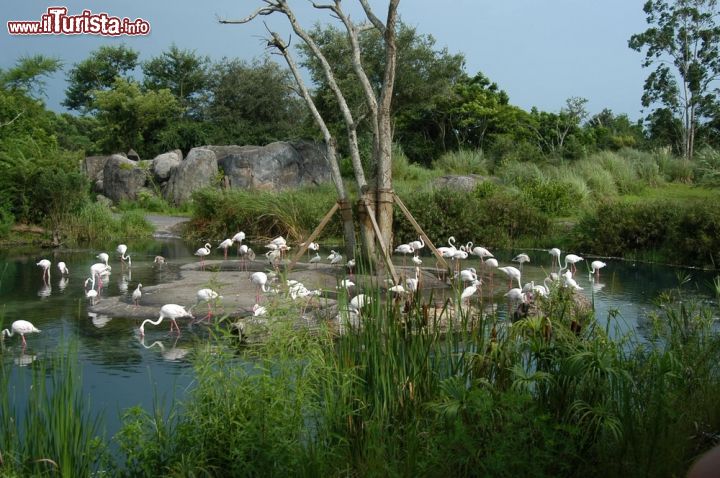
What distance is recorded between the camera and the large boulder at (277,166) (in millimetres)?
26609

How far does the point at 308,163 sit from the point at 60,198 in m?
10.9

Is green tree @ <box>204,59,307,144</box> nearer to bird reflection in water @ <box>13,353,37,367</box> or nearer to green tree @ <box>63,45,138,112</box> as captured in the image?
green tree @ <box>63,45,138,112</box>

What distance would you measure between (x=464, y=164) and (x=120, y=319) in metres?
20.4

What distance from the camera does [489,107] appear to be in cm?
3366

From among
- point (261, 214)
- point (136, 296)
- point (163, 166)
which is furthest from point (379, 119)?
point (163, 166)

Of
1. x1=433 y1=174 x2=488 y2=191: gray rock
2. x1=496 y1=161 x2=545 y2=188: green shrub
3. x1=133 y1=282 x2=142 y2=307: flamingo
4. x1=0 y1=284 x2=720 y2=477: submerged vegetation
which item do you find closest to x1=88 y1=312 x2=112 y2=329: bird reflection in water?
x1=133 y1=282 x2=142 y2=307: flamingo

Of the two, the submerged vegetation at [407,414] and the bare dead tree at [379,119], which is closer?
the submerged vegetation at [407,414]

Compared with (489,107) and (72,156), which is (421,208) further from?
(489,107)

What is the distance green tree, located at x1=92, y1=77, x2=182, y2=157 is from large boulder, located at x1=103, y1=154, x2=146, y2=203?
A: 20.3ft

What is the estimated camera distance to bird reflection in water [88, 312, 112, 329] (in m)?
8.59

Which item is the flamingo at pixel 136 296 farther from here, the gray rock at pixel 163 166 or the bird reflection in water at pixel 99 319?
the gray rock at pixel 163 166

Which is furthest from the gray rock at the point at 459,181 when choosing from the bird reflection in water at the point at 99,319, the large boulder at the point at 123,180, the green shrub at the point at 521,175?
the bird reflection in water at the point at 99,319

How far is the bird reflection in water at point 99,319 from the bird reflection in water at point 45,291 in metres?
1.89

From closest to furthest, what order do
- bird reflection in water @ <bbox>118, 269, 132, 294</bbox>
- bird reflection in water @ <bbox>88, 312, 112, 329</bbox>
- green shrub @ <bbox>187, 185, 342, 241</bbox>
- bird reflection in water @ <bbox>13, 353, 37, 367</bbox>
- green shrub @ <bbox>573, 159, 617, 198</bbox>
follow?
bird reflection in water @ <bbox>13, 353, 37, 367</bbox>
bird reflection in water @ <bbox>88, 312, 112, 329</bbox>
bird reflection in water @ <bbox>118, 269, 132, 294</bbox>
green shrub @ <bbox>187, 185, 342, 241</bbox>
green shrub @ <bbox>573, 159, 617, 198</bbox>
